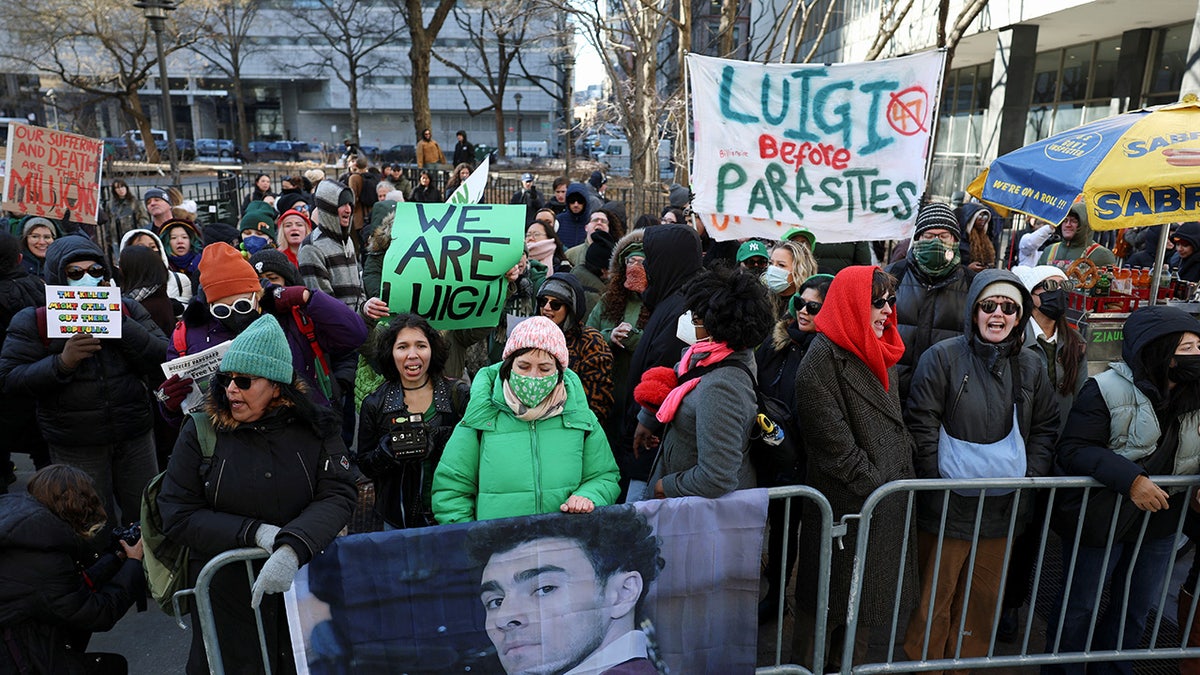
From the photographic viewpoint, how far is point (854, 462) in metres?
3.43

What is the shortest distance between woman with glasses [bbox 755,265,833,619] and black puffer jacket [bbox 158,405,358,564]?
1.95 m

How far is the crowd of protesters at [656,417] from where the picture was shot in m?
3.08

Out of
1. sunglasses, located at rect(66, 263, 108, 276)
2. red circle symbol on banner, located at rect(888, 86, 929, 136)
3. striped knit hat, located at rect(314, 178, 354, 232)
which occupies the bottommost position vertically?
sunglasses, located at rect(66, 263, 108, 276)

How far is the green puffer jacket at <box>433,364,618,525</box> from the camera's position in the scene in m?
3.22

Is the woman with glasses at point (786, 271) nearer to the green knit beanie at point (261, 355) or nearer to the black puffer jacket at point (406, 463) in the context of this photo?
the black puffer jacket at point (406, 463)

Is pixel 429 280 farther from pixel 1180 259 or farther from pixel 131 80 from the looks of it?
pixel 131 80

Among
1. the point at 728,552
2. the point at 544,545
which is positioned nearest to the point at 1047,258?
the point at 728,552

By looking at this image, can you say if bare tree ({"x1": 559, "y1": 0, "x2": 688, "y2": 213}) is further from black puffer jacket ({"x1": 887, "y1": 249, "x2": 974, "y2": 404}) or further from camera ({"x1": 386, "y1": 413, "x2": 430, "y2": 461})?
camera ({"x1": 386, "y1": 413, "x2": 430, "y2": 461})

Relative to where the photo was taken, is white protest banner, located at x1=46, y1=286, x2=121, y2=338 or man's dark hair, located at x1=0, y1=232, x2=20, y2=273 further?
man's dark hair, located at x1=0, y1=232, x2=20, y2=273

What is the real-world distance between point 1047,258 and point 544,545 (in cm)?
687

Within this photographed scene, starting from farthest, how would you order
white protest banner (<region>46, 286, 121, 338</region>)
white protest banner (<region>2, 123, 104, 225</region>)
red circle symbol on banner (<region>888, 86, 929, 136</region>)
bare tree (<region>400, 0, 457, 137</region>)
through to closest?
bare tree (<region>400, 0, 457, 137</region>)
white protest banner (<region>2, 123, 104, 225</region>)
red circle symbol on banner (<region>888, 86, 929, 136</region>)
white protest banner (<region>46, 286, 121, 338</region>)

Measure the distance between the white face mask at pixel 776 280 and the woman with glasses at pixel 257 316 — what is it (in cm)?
233

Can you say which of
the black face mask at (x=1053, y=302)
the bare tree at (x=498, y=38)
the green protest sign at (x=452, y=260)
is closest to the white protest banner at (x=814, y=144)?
the black face mask at (x=1053, y=302)

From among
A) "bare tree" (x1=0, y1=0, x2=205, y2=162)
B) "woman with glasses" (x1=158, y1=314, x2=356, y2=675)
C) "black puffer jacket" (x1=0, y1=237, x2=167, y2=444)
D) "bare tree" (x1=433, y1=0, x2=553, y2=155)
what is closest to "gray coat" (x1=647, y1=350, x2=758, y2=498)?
"woman with glasses" (x1=158, y1=314, x2=356, y2=675)
